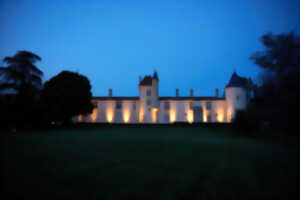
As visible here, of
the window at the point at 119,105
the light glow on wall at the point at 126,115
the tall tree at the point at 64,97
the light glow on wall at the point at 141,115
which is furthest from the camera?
the window at the point at 119,105

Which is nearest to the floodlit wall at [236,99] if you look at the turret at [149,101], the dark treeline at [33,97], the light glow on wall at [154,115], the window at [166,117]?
the window at [166,117]

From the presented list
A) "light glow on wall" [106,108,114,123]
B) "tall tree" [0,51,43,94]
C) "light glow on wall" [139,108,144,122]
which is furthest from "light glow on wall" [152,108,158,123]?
"tall tree" [0,51,43,94]

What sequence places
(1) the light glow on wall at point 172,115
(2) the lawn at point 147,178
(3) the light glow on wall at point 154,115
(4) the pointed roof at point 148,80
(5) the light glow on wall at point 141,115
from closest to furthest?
(2) the lawn at point 147,178
(5) the light glow on wall at point 141,115
(3) the light glow on wall at point 154,115
(1) the light glow on wall at point 172,115
(4) the pointed roof at point 148,80

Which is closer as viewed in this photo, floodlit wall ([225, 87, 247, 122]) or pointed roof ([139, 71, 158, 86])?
floodlit wall ([225, 87, 247, 122])

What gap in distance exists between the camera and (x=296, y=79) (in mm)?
12078

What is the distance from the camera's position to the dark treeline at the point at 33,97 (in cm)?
2502

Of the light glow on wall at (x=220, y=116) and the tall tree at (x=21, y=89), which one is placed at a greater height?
the tall tree at (x=21, y=89)

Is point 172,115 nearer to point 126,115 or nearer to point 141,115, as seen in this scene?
point 141,115

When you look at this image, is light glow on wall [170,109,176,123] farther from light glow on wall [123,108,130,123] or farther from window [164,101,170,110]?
light glow on wall [123,108,130,123]

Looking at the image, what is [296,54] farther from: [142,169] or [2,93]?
[2,93]

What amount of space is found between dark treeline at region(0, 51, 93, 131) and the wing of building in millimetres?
7177

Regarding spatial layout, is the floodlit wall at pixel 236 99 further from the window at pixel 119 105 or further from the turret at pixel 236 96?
the window at pixel 119 105

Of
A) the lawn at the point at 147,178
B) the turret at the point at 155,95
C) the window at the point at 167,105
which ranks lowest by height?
the lawn at the point at 147,178

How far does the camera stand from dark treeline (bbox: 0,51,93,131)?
25016 millimetres
